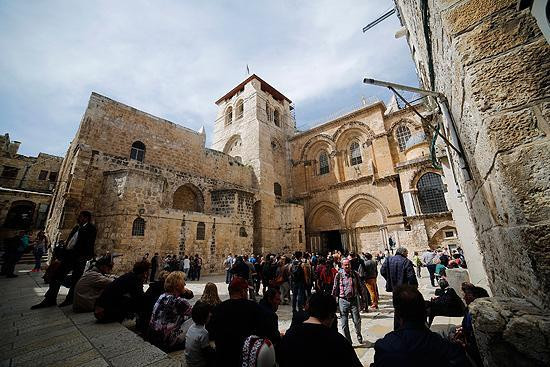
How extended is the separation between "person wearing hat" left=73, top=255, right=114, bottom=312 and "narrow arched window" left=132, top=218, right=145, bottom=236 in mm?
6368

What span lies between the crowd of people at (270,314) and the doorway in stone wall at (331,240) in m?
12.5

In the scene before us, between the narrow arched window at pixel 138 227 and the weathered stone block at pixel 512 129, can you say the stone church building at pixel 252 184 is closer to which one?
the narrow arched window at pixel 138 227

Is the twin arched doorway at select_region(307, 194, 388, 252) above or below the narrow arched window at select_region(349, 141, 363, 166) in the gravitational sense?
below

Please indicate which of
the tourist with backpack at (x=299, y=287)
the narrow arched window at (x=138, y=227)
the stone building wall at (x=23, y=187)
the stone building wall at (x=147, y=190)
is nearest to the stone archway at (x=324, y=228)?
the stone building wall at (x=147, y=190)

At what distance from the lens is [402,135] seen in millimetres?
16828

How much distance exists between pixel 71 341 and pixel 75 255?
2083 millimetres

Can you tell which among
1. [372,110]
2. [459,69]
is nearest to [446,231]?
[372,110]

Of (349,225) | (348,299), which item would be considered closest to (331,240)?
(349,225)

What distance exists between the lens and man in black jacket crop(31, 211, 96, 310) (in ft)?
13.5

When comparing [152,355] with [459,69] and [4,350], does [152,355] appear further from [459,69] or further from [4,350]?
[459,69]

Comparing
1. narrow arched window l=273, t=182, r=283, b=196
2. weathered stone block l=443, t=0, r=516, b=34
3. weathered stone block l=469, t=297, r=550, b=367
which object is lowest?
weathered stone block l=469, t=297, r=550, b=367

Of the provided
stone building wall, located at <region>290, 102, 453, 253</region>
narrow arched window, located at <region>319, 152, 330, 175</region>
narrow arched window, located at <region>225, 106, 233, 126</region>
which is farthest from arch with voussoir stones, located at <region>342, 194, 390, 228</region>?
narrow arched window, located at <region>225, 106, 233, 126</region>

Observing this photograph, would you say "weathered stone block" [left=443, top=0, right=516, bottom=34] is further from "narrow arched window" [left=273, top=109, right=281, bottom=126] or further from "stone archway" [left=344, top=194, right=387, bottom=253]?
"narrow arched window" [left=273, top=109, right=281, bottom=126]

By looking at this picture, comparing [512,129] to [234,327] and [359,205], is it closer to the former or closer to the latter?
[234,327]
